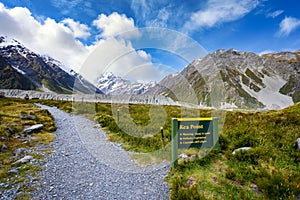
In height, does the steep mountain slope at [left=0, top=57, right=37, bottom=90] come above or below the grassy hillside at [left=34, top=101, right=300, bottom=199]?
above

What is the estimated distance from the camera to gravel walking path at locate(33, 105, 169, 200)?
5613mm

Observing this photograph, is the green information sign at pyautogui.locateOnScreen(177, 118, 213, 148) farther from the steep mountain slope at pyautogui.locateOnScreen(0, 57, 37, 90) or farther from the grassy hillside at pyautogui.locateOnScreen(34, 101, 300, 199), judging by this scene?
the steep mountain slope at pyautogui.locateOnScreen(0, 57, 37, 90)

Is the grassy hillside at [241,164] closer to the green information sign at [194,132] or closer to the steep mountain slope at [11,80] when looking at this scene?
the green information sign at [194,132]

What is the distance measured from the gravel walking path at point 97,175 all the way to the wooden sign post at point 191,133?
116 centimetres

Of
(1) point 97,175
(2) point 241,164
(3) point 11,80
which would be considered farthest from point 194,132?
(3) point 11,80

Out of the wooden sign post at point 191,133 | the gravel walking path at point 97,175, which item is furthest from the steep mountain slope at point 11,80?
the wooden sign post at point 191,133

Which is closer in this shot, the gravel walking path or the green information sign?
the gravel walking path

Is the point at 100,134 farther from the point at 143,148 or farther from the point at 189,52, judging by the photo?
the point at 189,52

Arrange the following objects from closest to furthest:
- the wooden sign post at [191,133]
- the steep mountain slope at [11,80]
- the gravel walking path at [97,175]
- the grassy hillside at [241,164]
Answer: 1. the grassy hillside at [241,164]
2. the gravel walking path at [97,175]
3. the wooden sign post at [191,133]
4. the steep mountain slope at [11,80]

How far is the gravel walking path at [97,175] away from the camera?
18.4 ft

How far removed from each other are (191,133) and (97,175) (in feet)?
12.8

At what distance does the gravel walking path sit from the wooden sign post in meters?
1.16

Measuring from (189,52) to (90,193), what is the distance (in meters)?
6.06

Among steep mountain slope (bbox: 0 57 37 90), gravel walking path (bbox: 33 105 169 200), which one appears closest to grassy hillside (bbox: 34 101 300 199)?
gravel walking path (bbox: 33 105 169 200)
